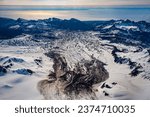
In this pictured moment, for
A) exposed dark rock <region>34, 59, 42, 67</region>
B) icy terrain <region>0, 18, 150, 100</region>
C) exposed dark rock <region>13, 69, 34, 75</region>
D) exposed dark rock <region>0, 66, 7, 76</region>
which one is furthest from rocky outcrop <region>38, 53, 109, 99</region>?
exposed dark rock <region>0, 66, 7, 76</region>

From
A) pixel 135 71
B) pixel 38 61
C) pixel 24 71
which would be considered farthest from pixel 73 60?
pixel 135 71

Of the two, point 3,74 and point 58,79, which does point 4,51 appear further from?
point 58,79

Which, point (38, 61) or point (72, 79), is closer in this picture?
point (72, 79)

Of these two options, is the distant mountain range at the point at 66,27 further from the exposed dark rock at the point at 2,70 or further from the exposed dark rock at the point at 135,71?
the exposed dark rock at the point at 2,70

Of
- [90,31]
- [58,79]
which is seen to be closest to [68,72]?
[58,79]

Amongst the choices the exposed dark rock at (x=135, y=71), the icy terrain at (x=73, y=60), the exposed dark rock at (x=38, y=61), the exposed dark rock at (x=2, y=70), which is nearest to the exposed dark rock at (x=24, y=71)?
the icy terrain at (x=73, y=60)

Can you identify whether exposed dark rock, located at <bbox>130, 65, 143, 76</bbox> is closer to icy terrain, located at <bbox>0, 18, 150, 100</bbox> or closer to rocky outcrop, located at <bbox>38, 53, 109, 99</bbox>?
icy terrain, located at <bbox>0, 18, 150, 100</bbox>

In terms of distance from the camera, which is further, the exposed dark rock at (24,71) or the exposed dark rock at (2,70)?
the exposed dark rock at (24,71)

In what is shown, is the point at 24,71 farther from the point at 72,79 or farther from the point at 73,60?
the point at 73,60
